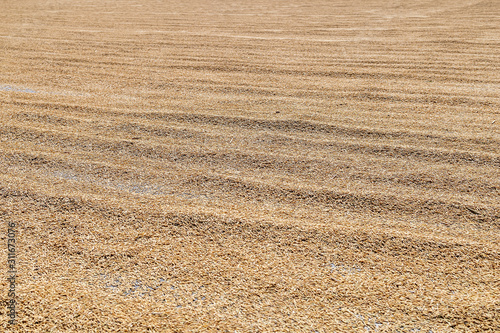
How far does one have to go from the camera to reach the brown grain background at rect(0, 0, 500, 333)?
1306 mm

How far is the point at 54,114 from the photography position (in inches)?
106

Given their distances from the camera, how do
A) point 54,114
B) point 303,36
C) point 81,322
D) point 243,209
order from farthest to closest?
point 303,36, point 54,114, point 243,209, point 81,322

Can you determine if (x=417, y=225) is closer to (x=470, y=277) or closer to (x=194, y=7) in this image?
(x=470, y=277)

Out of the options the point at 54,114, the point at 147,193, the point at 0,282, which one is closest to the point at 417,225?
the point at 147,193

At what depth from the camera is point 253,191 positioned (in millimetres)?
1908

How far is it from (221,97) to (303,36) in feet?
8.23

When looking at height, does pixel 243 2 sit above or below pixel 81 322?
above

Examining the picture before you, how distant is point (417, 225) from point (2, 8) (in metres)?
8.35

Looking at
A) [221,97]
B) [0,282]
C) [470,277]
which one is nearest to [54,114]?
[221,97]

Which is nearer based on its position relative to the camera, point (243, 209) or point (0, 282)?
point (0, 282)

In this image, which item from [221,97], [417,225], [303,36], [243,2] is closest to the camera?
[417,225]

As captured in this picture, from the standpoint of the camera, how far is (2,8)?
770 centimetres

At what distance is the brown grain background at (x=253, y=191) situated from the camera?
1306 mm

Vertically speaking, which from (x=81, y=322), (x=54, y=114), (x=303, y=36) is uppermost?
(x=303, y=36)
